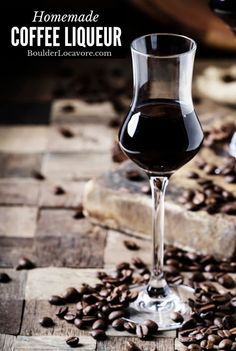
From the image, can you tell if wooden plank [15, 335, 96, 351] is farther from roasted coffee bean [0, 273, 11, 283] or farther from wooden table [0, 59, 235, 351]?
roasted coffee bean [0, 273, 11, 283]

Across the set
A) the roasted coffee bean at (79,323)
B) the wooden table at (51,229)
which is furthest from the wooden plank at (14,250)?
the roasted coffee bean at (79,323)

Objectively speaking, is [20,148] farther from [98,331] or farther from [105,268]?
[98,331]

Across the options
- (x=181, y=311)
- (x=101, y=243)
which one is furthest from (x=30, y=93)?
(x=181, y=311)

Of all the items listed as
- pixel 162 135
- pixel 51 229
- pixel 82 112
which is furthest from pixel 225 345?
pixel 82 112

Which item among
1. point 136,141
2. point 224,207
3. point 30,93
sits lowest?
point 30,93

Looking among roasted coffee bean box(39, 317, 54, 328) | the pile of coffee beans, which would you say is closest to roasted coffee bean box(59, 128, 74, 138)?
the pile of coffee beans

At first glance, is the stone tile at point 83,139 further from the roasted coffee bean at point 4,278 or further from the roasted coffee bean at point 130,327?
the roasted coffee bean at point 130,327

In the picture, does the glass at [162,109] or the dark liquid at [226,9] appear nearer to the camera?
the glass at [162,109]
